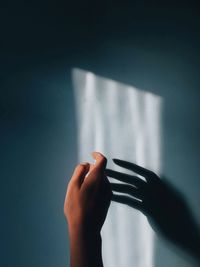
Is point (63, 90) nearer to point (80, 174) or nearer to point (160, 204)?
point (80, 174)

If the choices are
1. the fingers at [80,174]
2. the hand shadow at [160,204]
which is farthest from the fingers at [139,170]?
the fingers at [80,174]

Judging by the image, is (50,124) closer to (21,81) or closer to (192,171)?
(21,81)

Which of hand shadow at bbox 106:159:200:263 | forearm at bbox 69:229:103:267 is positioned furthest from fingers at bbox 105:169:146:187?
forearm at bbox 69:229:103:267

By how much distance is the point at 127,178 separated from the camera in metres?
0.78

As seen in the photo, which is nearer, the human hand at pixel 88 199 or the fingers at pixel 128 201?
the human hand at pixel 88 199

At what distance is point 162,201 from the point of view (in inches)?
30.7

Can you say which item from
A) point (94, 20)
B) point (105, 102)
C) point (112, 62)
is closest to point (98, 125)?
point (105, 102)

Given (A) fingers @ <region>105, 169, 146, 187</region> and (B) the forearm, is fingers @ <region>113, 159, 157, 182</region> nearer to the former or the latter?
(A) fingers @ <region>105, 169, 146, 187</region>

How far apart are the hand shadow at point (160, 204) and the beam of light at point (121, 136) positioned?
2cm

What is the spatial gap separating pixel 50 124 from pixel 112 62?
225mm

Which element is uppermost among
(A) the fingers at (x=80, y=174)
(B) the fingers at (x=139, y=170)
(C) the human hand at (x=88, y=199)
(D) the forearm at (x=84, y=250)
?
(B) the fingers at (x=139, y=170)

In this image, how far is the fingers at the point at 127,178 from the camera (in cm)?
78

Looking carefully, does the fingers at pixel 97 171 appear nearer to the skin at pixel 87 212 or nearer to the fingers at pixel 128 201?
the skin at pixel 87 212

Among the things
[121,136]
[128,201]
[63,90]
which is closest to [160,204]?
[128,201]
